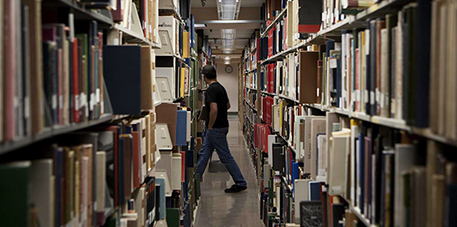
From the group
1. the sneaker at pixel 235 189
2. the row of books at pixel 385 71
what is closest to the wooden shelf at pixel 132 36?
the row of books at pixel 385 71

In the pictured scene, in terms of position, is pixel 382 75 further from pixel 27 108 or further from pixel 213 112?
pixel 213 112

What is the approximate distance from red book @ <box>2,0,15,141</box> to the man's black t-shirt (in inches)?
191

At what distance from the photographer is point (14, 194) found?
1.07m

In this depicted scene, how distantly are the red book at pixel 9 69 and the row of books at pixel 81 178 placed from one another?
0.13 meters

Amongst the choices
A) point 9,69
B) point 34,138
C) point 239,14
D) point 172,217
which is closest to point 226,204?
point 172,217

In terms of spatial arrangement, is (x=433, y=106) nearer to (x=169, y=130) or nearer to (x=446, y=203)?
(x=446, y=203)

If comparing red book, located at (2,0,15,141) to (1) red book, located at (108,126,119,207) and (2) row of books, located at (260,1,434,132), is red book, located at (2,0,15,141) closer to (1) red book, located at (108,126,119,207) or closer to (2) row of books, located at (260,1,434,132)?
(1) red book, located at (108,126,119,207)

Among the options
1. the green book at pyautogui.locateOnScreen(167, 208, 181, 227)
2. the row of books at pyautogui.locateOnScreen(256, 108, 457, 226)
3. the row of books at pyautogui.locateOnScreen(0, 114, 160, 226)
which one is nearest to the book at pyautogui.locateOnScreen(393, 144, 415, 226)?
the row of books at pyautogui.locateOnScreen(256, 108, 457, 226)

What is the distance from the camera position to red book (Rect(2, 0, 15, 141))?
0.97 m

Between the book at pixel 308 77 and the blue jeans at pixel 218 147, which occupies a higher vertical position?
the book at pixel 308 77

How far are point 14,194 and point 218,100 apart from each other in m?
4.86

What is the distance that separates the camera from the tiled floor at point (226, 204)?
203 inches

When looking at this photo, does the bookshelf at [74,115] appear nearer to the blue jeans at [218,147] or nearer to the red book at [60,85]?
the red book at [60,85]

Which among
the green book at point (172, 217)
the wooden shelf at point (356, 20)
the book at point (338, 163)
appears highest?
the wooden shelf at point (356, 20)
